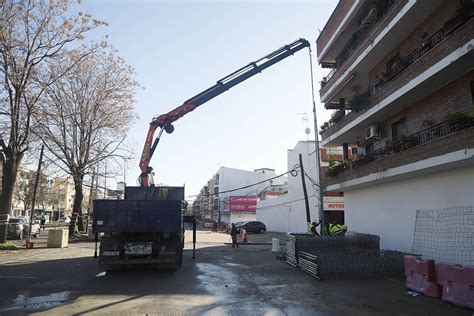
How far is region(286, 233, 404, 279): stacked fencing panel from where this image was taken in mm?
12586

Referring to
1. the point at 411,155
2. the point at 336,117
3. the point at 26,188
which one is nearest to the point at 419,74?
the point at 411,155

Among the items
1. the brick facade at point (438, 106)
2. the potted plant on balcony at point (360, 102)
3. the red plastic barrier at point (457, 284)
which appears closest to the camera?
the red plastic barrier at point (457, 284)

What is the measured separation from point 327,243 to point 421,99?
719cm

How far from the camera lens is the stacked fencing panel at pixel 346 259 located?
1259cm

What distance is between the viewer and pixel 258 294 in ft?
33.0

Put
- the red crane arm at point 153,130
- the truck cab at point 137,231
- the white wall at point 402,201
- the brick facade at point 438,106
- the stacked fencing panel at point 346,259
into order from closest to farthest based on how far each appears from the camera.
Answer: the stacked fencing panel at point 346,259, the truck cab at point 137,231, the white wall at point 402,201, the brick facade at point 438,106, the red crane arm at point 153,130

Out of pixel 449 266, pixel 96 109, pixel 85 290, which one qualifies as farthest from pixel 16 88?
pixel 449 266

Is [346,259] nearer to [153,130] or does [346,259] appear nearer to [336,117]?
[153,130]

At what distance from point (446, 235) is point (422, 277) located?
5.16 m

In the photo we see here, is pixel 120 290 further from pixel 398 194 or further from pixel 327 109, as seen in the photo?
pixel 327 109

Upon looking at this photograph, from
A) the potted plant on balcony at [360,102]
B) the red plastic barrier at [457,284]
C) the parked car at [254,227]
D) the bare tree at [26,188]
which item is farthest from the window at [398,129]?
the bare tree at [26,188]

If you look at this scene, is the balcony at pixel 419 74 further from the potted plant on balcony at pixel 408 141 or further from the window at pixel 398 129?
the potted plant on balcony at pixel 408 141

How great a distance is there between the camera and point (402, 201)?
706 inches

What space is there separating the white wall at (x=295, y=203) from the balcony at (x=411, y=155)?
51.9 feet
